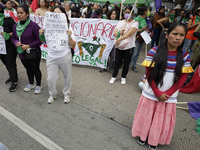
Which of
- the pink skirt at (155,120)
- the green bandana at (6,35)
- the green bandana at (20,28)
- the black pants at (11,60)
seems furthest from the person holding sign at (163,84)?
the black pants at (11,60)

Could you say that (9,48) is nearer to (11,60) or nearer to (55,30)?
(11,60)

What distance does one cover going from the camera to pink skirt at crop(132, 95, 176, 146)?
1.79m

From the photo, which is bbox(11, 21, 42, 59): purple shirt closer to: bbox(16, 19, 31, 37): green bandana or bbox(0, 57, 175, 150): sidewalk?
bbox(16, 19, 31, 37): green bandana

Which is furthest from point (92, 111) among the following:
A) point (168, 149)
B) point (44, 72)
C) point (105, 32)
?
point (105, 32)

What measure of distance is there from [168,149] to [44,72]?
381 cm

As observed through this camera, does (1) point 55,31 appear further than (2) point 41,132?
Yes

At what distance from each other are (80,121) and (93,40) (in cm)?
299

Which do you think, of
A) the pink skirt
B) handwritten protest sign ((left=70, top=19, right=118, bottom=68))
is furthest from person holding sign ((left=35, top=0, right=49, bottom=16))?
the pink skirt

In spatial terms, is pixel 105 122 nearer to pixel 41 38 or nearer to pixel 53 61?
pixel 53 61

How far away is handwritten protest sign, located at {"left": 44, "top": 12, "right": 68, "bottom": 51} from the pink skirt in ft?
5.44

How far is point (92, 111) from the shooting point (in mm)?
2727

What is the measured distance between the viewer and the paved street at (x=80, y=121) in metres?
2.04

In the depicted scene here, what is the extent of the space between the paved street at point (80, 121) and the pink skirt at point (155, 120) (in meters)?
0.25

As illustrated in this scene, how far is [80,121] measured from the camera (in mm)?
2455
